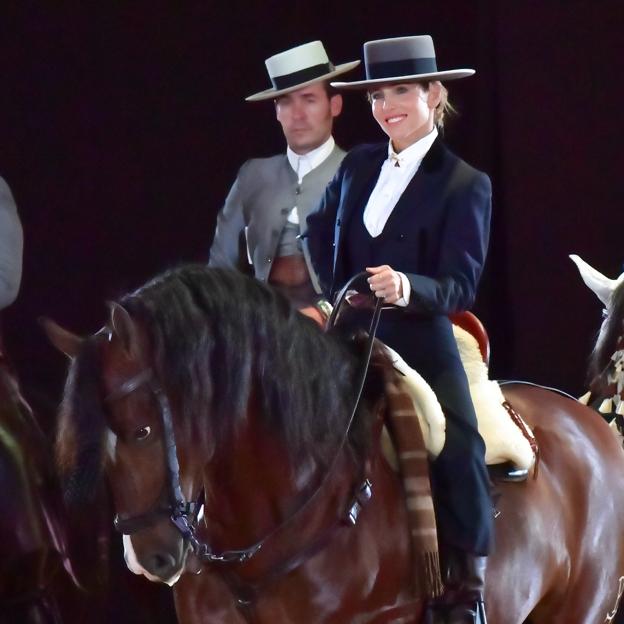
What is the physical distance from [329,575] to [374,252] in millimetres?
706

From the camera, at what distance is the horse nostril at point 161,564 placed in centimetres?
238

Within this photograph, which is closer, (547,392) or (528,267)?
(547,392)

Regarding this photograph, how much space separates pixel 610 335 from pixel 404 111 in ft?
4.34

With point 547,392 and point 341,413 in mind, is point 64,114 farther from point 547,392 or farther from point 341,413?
point 341,413

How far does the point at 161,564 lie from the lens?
2387 millimetres

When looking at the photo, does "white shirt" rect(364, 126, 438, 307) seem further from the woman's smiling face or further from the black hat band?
the black hat band

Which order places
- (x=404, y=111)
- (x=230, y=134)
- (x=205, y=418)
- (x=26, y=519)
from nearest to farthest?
(x=205, y=418) < (x=404, y=111) < (x=26, y=519) < (x=230, y=134)

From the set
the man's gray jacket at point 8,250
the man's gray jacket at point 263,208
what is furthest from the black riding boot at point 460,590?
the man's gray jacket at point 8,250

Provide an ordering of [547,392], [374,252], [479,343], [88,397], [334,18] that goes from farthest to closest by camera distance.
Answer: [334,18]
[547,392]
[479,343]
[374,252]
[88,397]

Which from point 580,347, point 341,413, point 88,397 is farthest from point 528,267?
point 88,397

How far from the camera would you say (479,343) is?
10.4 feet

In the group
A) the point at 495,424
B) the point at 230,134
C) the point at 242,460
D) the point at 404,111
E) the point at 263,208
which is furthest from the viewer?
→ the point at 230,134

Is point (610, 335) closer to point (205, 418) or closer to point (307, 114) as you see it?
point (307, 114)

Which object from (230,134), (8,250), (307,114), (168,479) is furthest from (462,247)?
(230,134)
